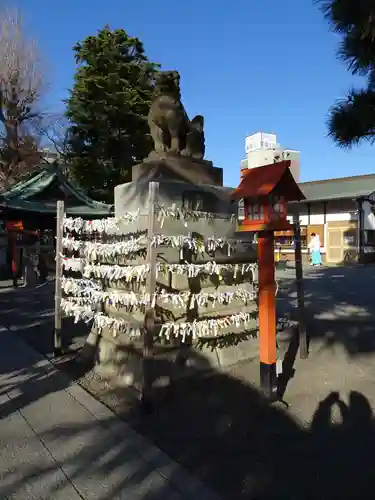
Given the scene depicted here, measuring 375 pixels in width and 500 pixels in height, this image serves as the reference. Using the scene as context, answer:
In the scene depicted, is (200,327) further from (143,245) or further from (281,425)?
(281,425)

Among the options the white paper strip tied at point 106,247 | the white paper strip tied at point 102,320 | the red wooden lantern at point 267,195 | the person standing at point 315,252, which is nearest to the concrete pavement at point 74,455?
the white paper strip tied at point 102,320

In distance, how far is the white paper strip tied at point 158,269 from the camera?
429cm

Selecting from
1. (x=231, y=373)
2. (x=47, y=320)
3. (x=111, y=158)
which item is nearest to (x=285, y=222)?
(x=231, y=373)

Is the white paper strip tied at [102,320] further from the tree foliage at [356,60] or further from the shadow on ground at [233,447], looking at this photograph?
the tree foliage at [356,60]

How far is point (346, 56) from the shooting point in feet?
14.1

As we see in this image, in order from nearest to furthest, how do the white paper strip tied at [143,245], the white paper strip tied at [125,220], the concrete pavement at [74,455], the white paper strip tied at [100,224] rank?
the concrete pavement at [74,455] < the white paper strip tied at [143,245] < the white paper strip tied at [125,220] < the white paper strip tied at [100,224]

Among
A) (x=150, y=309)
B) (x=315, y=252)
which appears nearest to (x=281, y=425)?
(x=150, y=309)

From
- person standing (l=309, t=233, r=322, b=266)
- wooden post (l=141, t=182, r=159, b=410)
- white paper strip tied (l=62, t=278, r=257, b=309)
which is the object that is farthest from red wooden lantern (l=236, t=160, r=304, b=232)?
person standing (l=309, t=233, r=322, b=266)

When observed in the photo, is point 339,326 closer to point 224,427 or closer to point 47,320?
point 224,427

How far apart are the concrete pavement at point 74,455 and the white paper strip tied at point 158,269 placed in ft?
4.48

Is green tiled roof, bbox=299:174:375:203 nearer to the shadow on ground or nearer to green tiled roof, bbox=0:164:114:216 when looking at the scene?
green tiled roof, bbox=0:164:114:216

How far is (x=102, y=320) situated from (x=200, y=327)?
1240 mm

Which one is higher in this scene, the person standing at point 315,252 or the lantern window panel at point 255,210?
the lantern window panel at point 255,210

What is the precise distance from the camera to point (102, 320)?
4.82 m
